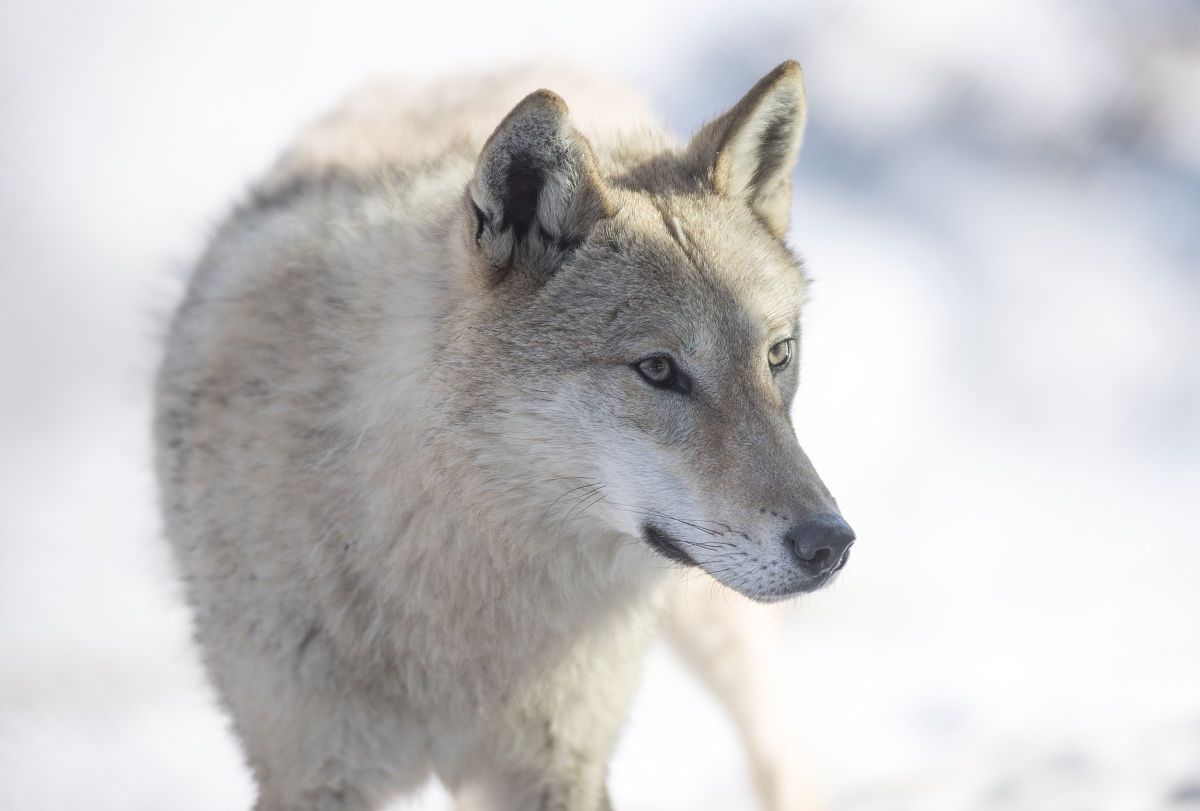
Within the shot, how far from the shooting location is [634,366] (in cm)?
234

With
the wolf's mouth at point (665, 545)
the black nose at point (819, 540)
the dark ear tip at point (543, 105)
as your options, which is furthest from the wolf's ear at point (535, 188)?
the black nose at point (819, 540)

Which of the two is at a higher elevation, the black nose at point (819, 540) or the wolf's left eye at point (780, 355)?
the wolf's left eye at point (780, 355)

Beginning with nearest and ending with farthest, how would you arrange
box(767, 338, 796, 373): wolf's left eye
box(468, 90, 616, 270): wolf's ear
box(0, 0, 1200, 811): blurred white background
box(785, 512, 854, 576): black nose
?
1. box(785, 512, 854, 576): black nose
2. box(468, 90, 616, 270): wolf's ear
3. box(767, 338, 796, 373): wolf's left eye
4. box(0, 0, 1200, 811): blurred white background

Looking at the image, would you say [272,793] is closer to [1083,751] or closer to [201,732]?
[201,732]

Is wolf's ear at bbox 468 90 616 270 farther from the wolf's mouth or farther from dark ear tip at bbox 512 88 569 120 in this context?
the wolf's mouth

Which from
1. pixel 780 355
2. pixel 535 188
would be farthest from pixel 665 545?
pixel 535 188

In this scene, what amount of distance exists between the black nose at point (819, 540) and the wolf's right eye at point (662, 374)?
372mm

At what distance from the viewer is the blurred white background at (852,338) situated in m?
4.21

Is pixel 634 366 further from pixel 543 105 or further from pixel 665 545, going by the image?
pixel 543 105

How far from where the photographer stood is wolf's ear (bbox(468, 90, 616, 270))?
7.42 feet

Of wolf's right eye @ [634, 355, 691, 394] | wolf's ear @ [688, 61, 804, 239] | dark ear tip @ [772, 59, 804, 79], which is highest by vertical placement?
dark ear tip @ [772, 59, 804, 79]

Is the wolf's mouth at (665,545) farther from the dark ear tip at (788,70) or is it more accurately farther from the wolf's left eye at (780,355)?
the dark ear tip at (788,70)

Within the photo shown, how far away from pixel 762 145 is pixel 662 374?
0.73 meters

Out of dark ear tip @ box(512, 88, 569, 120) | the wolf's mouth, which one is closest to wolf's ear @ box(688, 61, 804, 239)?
dark ear tip @ box(512, 88, 569, 120)
